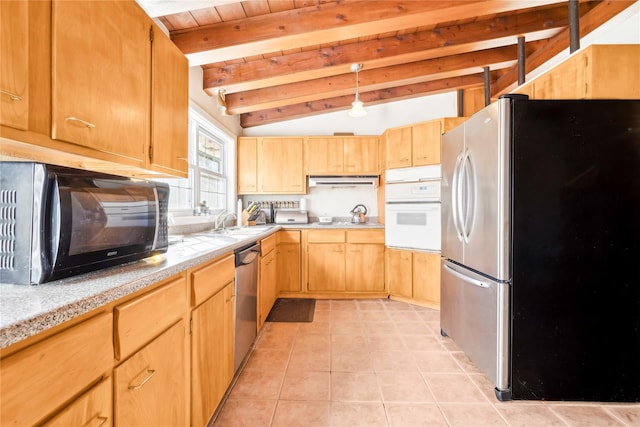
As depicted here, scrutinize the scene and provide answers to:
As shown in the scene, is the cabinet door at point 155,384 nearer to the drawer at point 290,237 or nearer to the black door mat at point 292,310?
the black door mat at point 292,310

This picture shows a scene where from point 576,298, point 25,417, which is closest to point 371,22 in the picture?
point 576,298

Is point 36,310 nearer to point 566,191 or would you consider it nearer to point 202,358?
point 202,358

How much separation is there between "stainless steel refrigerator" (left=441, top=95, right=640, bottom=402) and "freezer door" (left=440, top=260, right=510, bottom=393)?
11mm

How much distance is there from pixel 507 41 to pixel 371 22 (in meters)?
1.70

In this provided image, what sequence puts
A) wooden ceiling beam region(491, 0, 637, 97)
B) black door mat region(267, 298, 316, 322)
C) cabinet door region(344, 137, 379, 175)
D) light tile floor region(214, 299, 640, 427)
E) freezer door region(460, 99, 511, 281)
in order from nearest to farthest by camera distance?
1. light tile floor region(214, 299, 640, 427)
2. freezer door region(460, 99, 511, 281)
3. wooden ceiling beam region(491, 0, 637, 97)
4. black door mat region(267, 298, 316, 322)
5. cabinet door region(344, 137, 379, 175)

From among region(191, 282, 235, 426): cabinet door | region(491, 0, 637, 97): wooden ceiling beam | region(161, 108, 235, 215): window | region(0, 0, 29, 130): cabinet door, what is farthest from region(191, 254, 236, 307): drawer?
region(491, 0, 637, 97): wooden ceiling beam

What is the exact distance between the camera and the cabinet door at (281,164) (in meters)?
3.90

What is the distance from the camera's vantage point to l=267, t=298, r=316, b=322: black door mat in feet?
9.50

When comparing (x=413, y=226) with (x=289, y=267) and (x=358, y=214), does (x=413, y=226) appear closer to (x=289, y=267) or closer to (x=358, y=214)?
(x=358, y=214)

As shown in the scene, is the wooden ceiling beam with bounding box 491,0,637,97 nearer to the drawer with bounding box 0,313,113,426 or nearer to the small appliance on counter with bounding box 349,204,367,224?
the small appliance on counter with bounding box 349,204,367,224

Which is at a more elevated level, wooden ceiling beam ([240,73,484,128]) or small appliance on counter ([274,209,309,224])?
wooden ceiling beam ([240,73,484,128])

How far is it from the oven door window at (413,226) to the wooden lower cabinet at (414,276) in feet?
0.36

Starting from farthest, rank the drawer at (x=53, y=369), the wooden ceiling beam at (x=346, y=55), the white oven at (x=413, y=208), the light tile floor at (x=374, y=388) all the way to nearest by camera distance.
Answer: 1. the white oven at (x=413, y=208)
2. the wooden ceiling beam at (x=346, y=55)
3. the light tile floor at (x=374, y=388)
4. the drawer at (x=53, y=369)

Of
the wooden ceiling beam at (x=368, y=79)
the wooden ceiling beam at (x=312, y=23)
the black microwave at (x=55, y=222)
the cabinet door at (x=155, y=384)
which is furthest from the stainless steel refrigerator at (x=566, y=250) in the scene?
the black microwave at (x=55, y=222)
